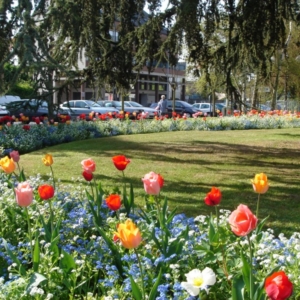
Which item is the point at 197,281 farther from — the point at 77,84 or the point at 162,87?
the point at 162,87

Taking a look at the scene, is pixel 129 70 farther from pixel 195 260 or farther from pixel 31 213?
pixel 195 260

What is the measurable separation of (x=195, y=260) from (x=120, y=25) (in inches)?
306

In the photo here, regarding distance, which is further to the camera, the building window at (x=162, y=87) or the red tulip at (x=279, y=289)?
the building window at (x=162, y=87)

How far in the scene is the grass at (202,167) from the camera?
20.2 ft

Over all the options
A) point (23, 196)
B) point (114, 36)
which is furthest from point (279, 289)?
point (114, 36)

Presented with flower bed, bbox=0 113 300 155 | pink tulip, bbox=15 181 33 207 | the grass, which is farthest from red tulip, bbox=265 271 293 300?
flower bed, bbox=0 113 300 155

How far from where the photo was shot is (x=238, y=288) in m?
2.30

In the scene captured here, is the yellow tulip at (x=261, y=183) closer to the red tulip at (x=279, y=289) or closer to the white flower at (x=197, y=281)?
the white flower at (x=197, y=281)

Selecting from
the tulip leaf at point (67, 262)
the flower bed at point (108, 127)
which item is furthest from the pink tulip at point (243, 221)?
the flower bed at point (108, 127)

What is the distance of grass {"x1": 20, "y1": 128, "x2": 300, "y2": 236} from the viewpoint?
6161 mm

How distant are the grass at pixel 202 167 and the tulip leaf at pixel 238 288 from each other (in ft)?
4.25

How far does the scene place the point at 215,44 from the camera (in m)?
10.5

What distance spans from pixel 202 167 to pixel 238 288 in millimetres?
6831

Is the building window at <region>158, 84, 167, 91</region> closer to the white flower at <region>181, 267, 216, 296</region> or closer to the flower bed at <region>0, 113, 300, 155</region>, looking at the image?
the flower bed at <region>0, 113, 300, 155</region>
